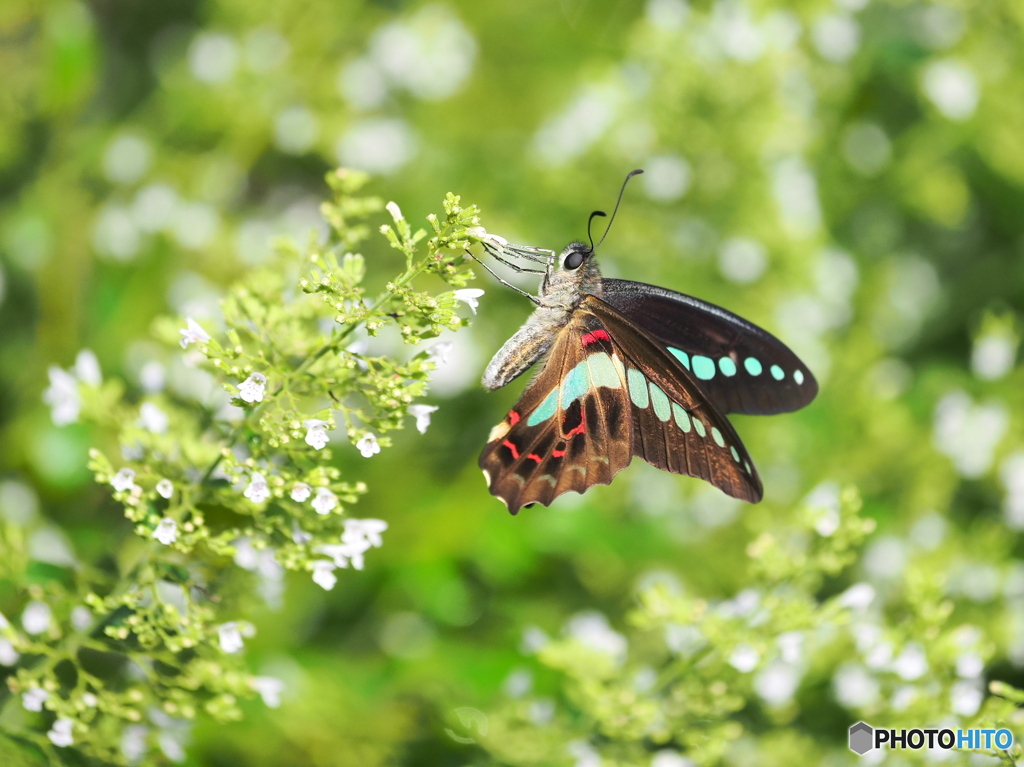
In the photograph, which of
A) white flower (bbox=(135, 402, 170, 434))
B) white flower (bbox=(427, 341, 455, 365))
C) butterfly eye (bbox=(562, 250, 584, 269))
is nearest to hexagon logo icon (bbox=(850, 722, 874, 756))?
butterfly eye (bbox=(562, 250, 584, 269))

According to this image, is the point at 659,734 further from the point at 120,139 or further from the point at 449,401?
the point at 120,139

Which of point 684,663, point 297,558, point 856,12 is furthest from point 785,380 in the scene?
point 856,12

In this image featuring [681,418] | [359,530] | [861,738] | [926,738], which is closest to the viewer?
[359,530]

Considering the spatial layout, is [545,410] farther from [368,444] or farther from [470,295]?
[368,444]

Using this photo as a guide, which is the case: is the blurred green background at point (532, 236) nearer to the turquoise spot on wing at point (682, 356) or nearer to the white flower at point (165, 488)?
the turquoise spot on wing at point (682, 356)

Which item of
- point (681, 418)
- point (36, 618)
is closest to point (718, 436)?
point (681, 418)

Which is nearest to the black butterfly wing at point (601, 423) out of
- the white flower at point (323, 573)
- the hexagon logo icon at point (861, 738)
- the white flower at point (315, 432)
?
the white flower at point (323, 573)

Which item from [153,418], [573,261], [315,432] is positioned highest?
[573,261]

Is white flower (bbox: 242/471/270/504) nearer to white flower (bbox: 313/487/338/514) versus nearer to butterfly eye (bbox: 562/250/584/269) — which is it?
white flower (bbox: 313/487/338/514)
